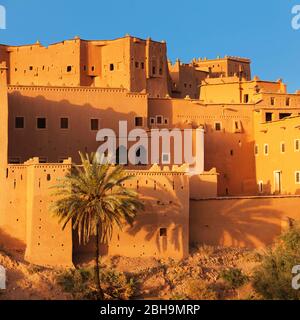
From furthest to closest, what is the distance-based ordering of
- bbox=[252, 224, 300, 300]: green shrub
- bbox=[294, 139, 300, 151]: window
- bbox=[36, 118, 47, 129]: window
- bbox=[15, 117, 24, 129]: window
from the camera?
bbox=[294, 139, 300, 151]: window
bbox=[36, 118, 47, 129]: window
bbox=[15, 117, 24, 129]: window
bbox=[252, 224, 300, 300]: green shrub

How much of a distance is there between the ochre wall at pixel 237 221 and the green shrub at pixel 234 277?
2.31 m

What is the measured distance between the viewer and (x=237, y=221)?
3512 cm

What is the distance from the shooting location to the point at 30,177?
31.9 meters

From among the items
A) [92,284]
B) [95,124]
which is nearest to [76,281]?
[92,284]

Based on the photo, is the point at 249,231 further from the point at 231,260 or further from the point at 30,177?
the point at 30,177

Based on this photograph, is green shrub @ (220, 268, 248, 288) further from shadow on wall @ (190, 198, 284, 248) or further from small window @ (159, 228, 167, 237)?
small window @ (159, 228, 167, 237)

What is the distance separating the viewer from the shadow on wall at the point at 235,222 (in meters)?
34.8

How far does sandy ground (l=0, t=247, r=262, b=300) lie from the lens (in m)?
30.6

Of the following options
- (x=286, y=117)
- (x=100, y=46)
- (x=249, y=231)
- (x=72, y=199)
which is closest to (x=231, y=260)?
(x=249, y=231)

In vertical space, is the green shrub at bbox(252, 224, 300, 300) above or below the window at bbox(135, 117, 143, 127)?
below

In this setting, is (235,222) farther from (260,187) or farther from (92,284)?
(260,187)

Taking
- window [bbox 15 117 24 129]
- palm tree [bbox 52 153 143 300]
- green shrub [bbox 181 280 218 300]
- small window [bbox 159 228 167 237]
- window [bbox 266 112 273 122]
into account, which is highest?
window [bbox 266 112 273 122]

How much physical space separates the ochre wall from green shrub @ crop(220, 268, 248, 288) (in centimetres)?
231

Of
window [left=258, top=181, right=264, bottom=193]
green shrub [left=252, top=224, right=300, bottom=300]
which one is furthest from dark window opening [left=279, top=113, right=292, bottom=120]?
green shrub [left=252, top=224, right=300, bottom=300]
